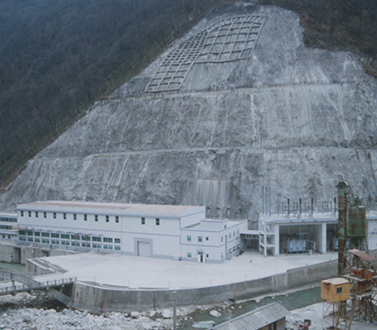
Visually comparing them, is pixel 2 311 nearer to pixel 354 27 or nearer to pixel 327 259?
pixel 327 259

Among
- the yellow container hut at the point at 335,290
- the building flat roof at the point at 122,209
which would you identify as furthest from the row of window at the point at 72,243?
the yellow container hut at the point at 335,290

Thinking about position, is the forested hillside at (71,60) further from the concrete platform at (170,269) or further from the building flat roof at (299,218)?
the building flat roof at (299,218)

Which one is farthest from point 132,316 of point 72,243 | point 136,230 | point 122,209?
point 72,243

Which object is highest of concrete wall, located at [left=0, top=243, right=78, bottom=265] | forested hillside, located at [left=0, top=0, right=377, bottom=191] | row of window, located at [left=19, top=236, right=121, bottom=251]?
forested hillside, located at [left=0, top=0, right=377, bottom=191]

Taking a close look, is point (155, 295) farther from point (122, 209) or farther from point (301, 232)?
point (301, 232)

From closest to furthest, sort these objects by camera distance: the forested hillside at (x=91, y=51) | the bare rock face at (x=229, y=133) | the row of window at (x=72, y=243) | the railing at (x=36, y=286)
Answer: the railing at (x=36, y=286)
the row of window at (x=72, y=243)
the bare rock face at (x=229, y=133)
the forested hillside at (x=91, y=51)

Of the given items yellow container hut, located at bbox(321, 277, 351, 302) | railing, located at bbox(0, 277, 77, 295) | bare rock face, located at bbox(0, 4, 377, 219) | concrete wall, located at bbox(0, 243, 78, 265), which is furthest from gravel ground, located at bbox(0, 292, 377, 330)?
bare rock face, located at bbox(0, 4, 377, 219)

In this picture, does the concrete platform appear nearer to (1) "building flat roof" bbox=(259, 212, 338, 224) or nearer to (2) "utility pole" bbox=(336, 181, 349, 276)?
(1) "building flat roof" bbox=(259, 212, 338, 224)
